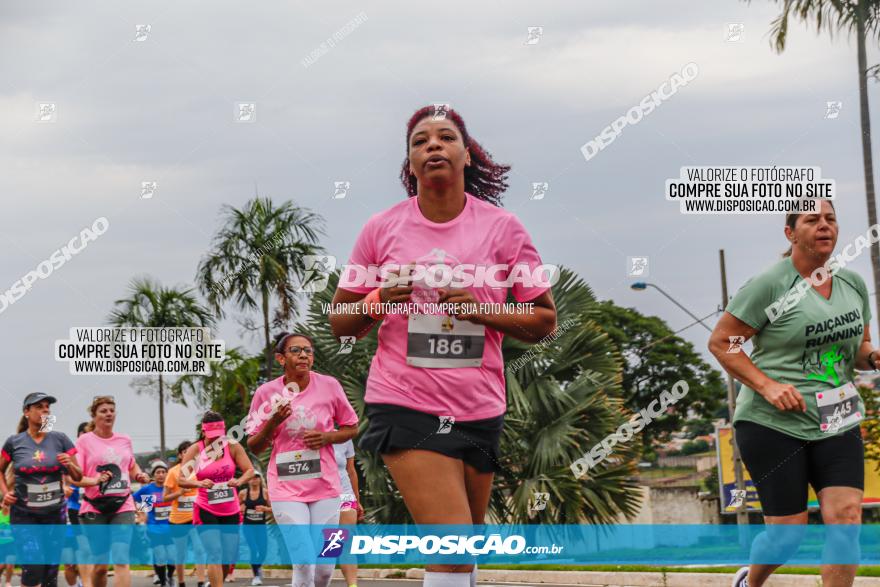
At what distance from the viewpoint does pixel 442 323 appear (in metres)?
4.21

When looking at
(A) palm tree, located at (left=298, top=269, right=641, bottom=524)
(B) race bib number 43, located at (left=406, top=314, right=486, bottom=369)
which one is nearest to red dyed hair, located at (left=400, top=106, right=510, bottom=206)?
(B) race bib number 43, located at (left=406, top=314, right=486, bottom=369)

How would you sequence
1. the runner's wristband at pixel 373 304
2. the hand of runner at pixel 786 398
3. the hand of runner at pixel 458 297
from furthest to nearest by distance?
the hand of runner at pixel 786 398 < the runner's wristband at pixel 373 304 < the hand of runner at pixel 458 297

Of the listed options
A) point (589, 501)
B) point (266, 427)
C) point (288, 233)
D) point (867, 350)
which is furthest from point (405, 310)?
point (288, 233)

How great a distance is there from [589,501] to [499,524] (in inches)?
68.2

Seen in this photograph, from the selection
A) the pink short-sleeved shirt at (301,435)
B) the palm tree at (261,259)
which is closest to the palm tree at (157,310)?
the palm tree at (261,259)

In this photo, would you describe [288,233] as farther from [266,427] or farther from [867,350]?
[867,350]

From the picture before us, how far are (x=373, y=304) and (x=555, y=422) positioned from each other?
13.4 m

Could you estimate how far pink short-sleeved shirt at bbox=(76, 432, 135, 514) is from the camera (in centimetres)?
1052

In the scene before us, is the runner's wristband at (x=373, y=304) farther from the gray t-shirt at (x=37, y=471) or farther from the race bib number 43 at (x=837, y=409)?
the gray t-shirt at (x=37, y=471)

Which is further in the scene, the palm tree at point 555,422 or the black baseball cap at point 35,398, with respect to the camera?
the palm tree at point 555,422

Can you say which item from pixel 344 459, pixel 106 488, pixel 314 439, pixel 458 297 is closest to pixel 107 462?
pixel 106 488

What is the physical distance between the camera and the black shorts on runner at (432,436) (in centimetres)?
412

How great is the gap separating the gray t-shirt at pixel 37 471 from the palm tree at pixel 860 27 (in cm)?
1502

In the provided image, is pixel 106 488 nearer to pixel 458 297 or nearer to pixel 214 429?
pixel 214 429
